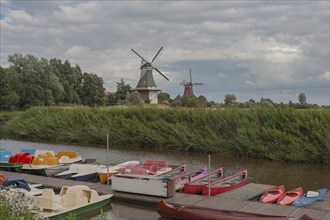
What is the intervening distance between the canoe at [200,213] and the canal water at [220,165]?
2.37ft

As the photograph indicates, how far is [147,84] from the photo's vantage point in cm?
7962

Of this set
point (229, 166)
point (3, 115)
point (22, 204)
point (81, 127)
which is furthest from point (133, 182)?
point (3, 115)

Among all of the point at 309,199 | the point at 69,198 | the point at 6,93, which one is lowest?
the point at 309,199

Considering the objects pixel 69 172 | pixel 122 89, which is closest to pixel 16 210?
pixel 69 172

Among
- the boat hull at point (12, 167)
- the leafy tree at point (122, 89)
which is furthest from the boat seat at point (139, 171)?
the leafy tree at point (122, 89)

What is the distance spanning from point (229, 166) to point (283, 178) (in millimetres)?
4321

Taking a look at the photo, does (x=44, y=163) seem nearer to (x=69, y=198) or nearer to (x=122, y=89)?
(x=69, y=198)

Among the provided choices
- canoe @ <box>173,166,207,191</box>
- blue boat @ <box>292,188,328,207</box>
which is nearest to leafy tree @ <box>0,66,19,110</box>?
canoe @ <box>173,166,207,191</box>

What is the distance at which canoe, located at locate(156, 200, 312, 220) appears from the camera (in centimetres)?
1211

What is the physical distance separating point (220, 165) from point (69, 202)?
1340 cm

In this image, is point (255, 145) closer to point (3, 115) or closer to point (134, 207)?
point (134, 207)

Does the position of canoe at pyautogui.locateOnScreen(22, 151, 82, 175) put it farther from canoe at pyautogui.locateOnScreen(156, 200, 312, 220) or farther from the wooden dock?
canoe at pyautogui.locateOnScreen(156, 200, 312, 220)

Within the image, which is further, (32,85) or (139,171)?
(32,85)

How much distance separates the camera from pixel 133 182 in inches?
627
